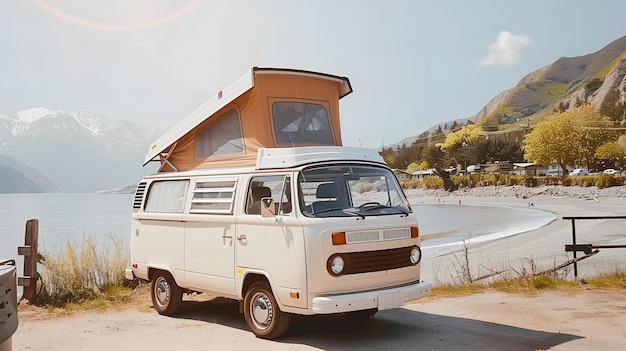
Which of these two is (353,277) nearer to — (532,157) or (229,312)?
(229,312)

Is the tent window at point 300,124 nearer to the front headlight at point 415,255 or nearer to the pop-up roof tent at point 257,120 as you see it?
the pop-up roof tent at point 257,120

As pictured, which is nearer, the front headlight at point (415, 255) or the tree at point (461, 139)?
the front headlight at point (415, 255)

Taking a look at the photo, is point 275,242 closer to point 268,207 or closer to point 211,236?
point 268,207

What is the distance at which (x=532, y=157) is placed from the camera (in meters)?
87.0

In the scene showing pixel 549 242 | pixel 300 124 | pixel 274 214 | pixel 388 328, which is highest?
pixel 300 124

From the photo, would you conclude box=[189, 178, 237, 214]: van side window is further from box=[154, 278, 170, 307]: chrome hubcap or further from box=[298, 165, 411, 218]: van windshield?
box=[154, 278, 170, 307]: chrome hubcap

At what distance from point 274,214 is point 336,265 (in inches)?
41.9

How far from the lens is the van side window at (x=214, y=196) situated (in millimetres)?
8320

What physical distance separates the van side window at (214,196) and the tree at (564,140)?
83.3 meters

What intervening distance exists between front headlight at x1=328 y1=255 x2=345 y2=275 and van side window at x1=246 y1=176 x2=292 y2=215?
2.81ft

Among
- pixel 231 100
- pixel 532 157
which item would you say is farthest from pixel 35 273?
pixel 532 157

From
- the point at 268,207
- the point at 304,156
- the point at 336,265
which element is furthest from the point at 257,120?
the point at 336,265

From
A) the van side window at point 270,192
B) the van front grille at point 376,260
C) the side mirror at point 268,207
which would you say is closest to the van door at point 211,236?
the van side window at point 270,192

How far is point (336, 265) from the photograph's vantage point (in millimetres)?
7086
